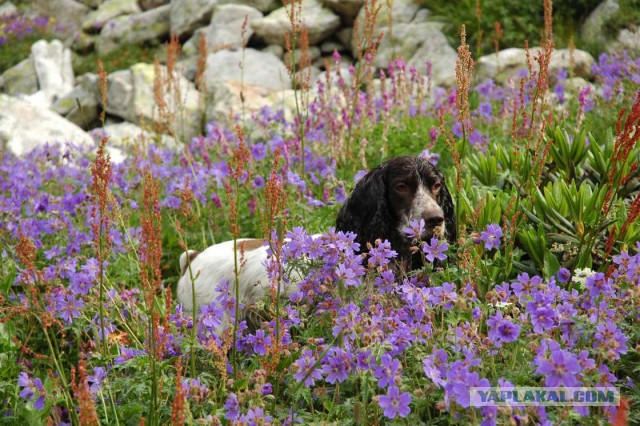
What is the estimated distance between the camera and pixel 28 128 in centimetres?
905

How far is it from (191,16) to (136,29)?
1.62 meters

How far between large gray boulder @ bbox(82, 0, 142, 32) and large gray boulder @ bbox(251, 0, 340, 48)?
456cm

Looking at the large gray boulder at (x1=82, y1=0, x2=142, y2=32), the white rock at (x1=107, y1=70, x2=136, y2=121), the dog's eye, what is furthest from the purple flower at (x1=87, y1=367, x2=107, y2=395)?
the large gray boulder at (x1=82, y1=0, x2=142, y2=32)

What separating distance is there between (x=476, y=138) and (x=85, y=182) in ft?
10.6

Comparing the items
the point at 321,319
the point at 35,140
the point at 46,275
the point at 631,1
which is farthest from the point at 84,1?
the point at 321,319

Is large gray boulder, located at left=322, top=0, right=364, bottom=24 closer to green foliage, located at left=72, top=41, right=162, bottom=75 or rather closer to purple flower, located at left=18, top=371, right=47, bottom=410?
green foliage, located at left=72, top=41, right=162, bottom=75

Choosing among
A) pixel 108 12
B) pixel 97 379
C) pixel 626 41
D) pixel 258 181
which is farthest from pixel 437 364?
pixel 108 12

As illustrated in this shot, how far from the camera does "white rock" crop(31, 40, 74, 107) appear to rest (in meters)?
13.5

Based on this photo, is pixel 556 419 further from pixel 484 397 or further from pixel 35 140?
pixel 35 140

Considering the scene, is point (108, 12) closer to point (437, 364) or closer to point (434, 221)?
point (434, 221)

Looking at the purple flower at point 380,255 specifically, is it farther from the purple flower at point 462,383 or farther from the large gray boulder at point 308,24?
the large gray boulder at point 308,24

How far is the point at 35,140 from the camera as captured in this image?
8789 mm

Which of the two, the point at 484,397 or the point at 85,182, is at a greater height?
the point at 484,397

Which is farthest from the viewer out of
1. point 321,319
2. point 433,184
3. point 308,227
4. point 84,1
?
point 84,1
